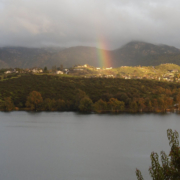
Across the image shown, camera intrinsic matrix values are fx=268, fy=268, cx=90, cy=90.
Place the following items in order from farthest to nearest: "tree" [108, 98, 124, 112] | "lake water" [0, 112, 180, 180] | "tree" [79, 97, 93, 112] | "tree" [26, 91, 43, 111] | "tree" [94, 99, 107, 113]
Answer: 1. "tree" [26, 91, 43, 111]
2. "tree" [108, 98, 124, 112]
3. "tree" [94, 99, 107, 113]
4. "tree" [79, 97, 93, 112]
5. "lake water" [0, 112, 180, 180]

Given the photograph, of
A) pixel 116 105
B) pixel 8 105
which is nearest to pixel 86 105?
pixel 116 105

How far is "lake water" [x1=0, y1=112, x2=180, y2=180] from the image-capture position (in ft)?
80.6

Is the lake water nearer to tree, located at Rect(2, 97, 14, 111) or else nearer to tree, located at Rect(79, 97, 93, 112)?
tree, located at Rect(79, 97, 93, 112)

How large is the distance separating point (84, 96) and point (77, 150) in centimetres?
5160

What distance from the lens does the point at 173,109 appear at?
89125 mm

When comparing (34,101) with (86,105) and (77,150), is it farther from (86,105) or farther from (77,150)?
(77,150)

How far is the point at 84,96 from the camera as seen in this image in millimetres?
84438

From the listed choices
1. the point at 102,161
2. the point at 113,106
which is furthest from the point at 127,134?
the point at 113,106

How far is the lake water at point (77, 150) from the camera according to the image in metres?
24.6

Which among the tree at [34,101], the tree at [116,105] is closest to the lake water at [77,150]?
the tree at [116,105]

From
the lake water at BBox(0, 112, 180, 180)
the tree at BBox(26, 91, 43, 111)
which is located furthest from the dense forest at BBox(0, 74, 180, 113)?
the lake water at BBox(0, 112, 180, 180)

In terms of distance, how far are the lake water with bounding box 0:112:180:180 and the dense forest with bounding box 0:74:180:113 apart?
1094 inches

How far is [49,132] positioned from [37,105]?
37713 millimetres

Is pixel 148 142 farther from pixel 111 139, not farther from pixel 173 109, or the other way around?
pixel 173 109
